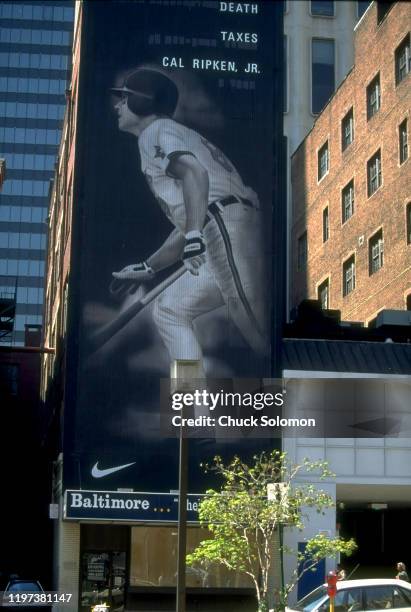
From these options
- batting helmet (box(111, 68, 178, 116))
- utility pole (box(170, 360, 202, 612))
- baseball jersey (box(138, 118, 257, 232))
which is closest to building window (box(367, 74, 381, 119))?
baseball jersey (box(138, 118, 257, 232))

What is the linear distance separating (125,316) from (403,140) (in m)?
17.9

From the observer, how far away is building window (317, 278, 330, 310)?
6125cm

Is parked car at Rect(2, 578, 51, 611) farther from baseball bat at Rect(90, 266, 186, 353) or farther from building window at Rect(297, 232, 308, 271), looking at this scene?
building window at Rect(297, 232, 308, 271)

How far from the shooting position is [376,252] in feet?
177

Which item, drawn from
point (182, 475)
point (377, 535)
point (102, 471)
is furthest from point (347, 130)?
point (182, 475)

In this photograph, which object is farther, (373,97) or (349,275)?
(349,275)

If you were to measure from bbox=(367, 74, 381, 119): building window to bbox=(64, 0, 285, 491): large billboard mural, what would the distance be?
40.5ft

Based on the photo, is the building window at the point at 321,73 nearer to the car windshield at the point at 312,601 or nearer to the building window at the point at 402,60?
the building window at the point at 402,60

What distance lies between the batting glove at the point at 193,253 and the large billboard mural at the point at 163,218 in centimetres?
5

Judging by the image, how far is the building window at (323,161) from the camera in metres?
62.4

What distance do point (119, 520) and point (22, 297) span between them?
9164 centimetres

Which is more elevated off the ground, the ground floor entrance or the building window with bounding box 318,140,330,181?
the building window with bounding box 318,140,330,181

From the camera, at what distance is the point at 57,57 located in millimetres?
129875

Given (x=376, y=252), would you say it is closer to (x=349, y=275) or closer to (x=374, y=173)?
(x=374, y=173)
